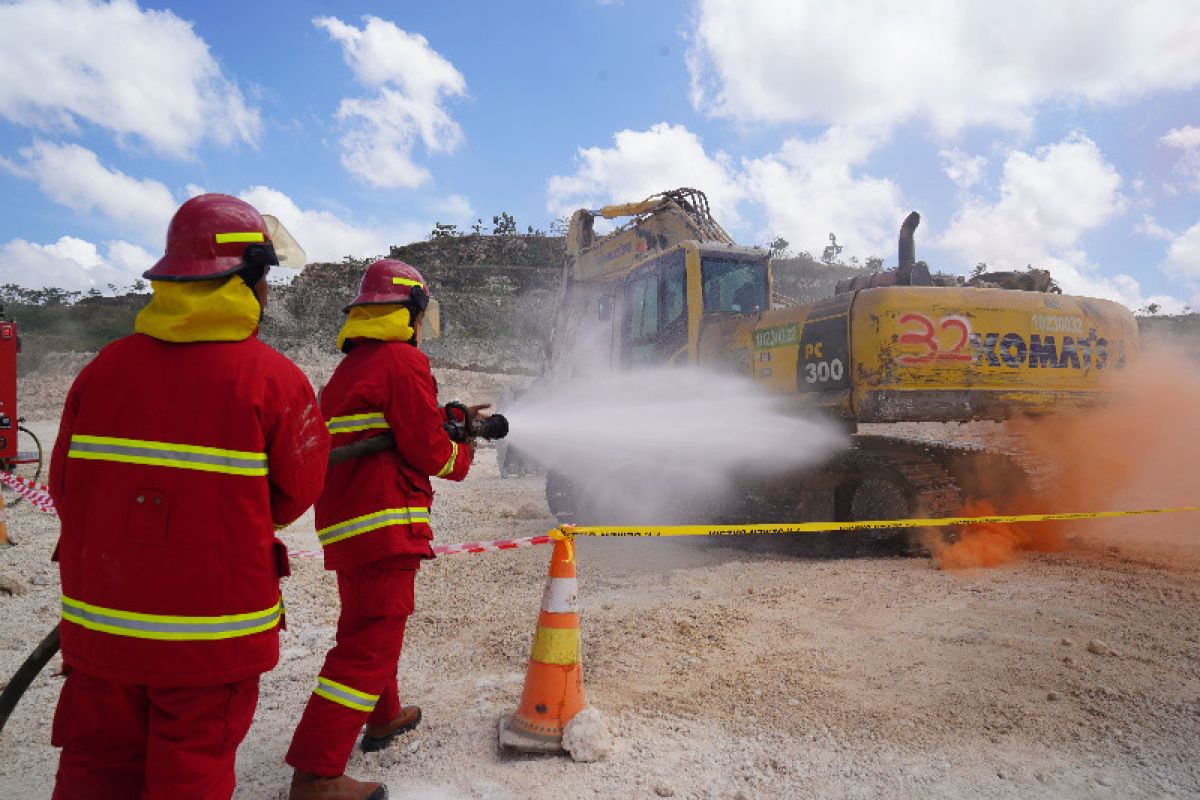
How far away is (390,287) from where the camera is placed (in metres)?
3.26

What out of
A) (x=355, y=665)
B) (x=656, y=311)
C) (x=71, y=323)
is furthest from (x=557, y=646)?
(x=71, y=323)

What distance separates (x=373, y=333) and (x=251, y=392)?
1217 millimetres

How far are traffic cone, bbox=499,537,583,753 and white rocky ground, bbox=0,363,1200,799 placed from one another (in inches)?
3.6

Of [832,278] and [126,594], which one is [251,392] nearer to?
[126,594]

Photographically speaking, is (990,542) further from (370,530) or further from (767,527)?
(370,530)

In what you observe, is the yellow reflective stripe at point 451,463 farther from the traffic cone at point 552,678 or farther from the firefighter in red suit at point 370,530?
the traffic cone at point 552,678

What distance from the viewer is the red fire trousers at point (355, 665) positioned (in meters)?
2.78

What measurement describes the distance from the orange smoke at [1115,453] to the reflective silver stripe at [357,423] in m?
→ 4.85

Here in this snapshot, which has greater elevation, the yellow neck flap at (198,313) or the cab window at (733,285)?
the cab window at (733,285)

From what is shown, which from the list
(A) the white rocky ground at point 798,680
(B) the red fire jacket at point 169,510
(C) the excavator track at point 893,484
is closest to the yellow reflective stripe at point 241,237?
(B) the red fire jacket at point 169,510

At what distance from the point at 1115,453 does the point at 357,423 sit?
20.5 feet

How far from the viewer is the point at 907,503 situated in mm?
6520

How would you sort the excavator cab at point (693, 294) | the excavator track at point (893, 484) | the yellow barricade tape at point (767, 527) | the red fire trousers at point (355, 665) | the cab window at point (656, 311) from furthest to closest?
the cab window at point (656, 311)
the excavator cab at point (693, 294)
the excavator track at point (893, 484)
the yellow barricade tape at point (767, 527)
the red fire trousers at point (355, 665)

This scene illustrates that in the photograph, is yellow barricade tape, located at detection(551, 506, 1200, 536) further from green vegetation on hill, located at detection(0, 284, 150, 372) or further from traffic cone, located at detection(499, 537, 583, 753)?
green vegetation on hill, located at detection(0, 284, 150, 372)
